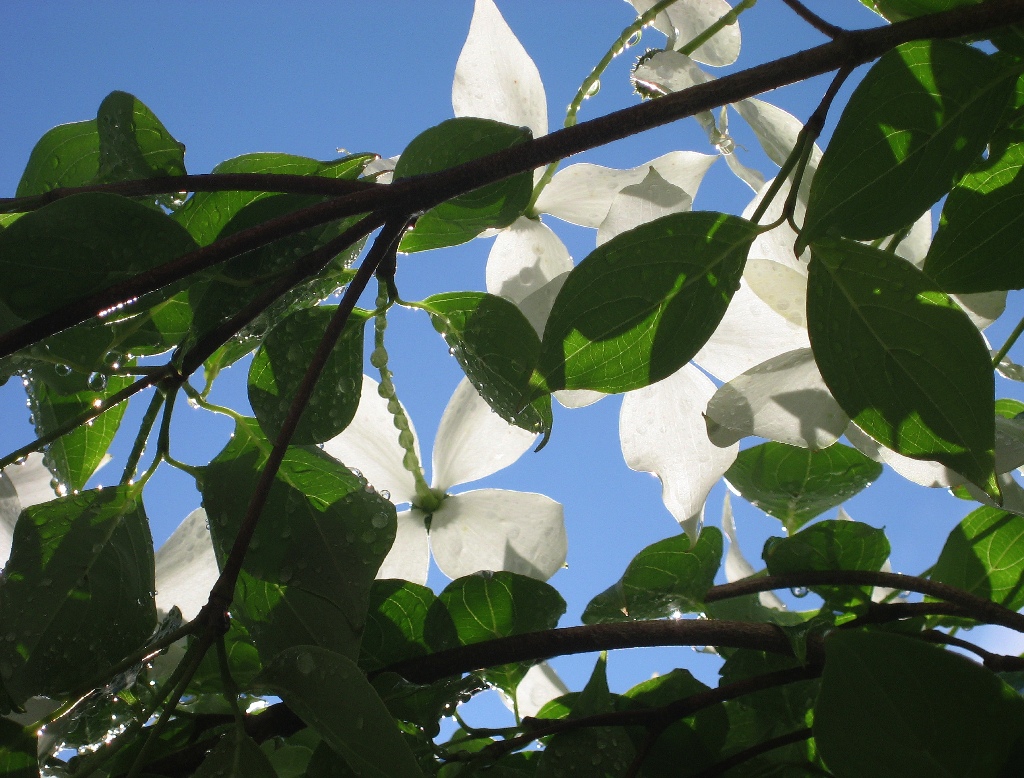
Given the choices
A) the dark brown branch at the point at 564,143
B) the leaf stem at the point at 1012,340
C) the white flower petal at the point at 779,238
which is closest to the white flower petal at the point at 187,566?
the dark brown branch at the point at 564,143

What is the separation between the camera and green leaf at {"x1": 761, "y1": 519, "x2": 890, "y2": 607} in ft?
1.53

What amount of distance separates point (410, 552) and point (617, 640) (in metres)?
0.22

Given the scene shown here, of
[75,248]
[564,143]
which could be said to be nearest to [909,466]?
[564,143]

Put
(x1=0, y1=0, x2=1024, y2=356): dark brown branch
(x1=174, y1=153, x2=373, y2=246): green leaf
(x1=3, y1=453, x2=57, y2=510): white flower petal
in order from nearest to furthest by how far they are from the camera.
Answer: (x1=0, y1=0, x2=1024, y2=356): dark brown branch, (x1=174, y1=153, x2=373, y2=246): green leaf, (x1=3, y1=453, x2=57, y2=510): white flower petal

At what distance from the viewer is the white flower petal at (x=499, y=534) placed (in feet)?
1.70

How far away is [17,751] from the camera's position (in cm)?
37

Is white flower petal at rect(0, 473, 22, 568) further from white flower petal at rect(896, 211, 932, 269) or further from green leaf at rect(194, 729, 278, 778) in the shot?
white flower petal at rect(896, 211, 932, 269)

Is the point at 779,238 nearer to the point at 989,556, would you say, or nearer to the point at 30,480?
the point at 989,556

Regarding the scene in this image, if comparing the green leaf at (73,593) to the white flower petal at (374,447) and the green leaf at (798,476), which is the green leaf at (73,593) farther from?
the green leaf at (798,476)

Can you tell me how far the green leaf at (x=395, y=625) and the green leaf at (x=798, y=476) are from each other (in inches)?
9.6

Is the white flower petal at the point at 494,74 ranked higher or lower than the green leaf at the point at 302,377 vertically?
higher

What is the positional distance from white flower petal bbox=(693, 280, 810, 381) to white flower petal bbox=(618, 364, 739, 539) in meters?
0.02

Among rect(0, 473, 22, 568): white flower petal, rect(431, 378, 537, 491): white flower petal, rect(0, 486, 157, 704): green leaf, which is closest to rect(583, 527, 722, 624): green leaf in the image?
rect(431, 378, 537, 491): white flower petal

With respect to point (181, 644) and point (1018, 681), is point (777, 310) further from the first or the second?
point (181, 644)
